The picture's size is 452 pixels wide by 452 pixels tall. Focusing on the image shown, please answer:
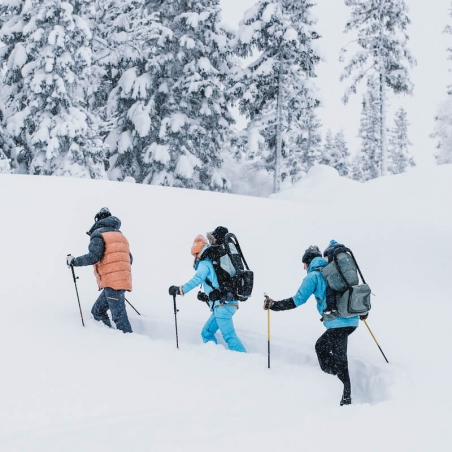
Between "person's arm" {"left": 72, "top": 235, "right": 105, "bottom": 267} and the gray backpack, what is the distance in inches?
122

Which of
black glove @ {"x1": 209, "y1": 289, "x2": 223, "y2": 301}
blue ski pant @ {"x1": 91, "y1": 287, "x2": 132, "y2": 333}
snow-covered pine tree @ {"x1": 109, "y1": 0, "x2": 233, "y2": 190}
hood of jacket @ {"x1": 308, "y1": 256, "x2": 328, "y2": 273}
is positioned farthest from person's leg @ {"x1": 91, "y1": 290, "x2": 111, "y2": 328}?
snow-covered pine tree @ {"x1": 109, "y1": 0, "x2": 233, "y2": 190}

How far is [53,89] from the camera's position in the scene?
17531mm

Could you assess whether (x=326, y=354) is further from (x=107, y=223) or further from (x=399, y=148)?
(x=399, y=148)

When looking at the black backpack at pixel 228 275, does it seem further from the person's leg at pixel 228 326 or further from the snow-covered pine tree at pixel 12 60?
the snow-covered pine tree at pixel 12 60

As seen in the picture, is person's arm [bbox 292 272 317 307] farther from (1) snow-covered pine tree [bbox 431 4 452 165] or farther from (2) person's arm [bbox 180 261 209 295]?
(1) snow-covered pine tree [bbox 431 4 452 165]

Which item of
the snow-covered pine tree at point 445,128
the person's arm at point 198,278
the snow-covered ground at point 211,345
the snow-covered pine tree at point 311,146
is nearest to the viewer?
the snow-covered ground at point 211,345

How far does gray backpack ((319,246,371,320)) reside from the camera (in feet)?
15.7

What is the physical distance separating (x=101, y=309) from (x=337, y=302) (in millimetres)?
3551

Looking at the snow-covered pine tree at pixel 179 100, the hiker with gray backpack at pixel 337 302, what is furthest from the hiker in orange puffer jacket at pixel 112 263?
the snow-covered pine tree at pixel 179 100

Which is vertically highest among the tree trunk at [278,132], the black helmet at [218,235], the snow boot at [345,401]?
the tree trunk at [278,132]

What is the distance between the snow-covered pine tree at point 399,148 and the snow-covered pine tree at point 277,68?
31.5 metres

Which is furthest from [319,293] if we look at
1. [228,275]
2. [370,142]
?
[370,142]

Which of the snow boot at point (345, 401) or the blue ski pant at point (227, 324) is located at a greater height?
the blue ski pant at point (227, 324)

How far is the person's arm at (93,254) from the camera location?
631cm
